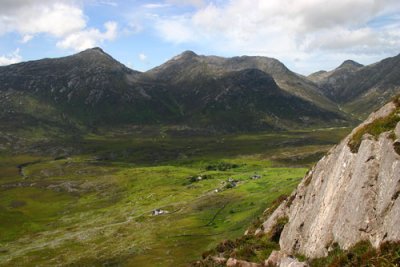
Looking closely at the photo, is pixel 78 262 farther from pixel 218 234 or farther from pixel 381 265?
pixel 381 265

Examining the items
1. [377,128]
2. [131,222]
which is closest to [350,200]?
[377,128]

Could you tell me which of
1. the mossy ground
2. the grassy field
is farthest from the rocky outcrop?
the grassy field

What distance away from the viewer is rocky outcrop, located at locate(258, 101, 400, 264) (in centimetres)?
2862

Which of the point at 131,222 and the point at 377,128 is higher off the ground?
the point at 377,128

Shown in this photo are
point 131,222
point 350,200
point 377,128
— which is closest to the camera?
point 350,200

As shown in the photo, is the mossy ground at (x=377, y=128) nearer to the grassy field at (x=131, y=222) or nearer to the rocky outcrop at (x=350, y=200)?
the rocky outcrop at (x=350, y=200)

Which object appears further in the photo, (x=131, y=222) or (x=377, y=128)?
(x=131, y=222)

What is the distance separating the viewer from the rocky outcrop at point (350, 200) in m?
28.6

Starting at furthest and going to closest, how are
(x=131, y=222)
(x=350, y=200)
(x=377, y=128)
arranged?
(x=131, y=222) → (x=377, y=128) → (x=350, y=200)

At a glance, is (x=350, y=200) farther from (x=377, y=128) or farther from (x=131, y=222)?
(x=131, y=222)

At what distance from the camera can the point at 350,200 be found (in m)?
32.4

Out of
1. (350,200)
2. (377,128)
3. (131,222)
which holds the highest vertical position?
(377,128)

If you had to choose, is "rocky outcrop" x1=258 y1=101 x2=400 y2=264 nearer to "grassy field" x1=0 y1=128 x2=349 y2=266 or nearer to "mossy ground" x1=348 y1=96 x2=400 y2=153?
"mossy ground" x1=348 y1=96 x2=400 y2=153

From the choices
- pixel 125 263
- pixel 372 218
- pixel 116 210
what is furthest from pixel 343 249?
pixel 116 210
